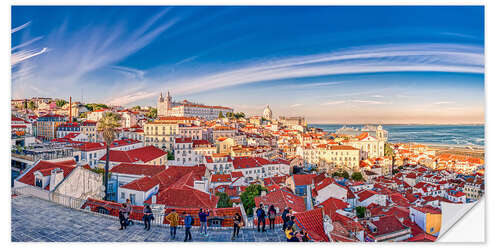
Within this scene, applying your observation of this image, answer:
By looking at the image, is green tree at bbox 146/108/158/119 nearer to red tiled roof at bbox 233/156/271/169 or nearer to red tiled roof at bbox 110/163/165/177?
red tiled roof at bbox 233/156/271/169

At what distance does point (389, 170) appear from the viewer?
20625mm

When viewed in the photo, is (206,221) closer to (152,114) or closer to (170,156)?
(170,156)

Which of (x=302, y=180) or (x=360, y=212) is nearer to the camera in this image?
(x=360, y=212)

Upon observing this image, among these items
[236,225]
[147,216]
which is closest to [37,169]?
[147,216]

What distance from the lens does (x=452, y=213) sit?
5062 mm

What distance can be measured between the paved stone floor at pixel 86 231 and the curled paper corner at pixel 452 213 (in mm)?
3900

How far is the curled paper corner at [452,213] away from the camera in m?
4.87

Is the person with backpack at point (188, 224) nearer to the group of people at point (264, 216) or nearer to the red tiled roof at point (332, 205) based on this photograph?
the group of people at point (264, 216)

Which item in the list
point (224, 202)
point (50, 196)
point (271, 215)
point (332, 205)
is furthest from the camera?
point (332, 205)

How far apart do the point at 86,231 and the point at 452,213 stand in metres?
7.37

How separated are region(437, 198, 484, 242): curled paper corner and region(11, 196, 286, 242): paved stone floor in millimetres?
3900

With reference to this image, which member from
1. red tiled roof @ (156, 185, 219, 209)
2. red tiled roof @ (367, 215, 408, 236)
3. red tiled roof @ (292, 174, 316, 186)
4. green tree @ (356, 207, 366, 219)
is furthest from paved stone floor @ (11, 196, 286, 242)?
red tiled roof @ (292, 174, 316, 186)

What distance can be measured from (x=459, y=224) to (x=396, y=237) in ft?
4.42
